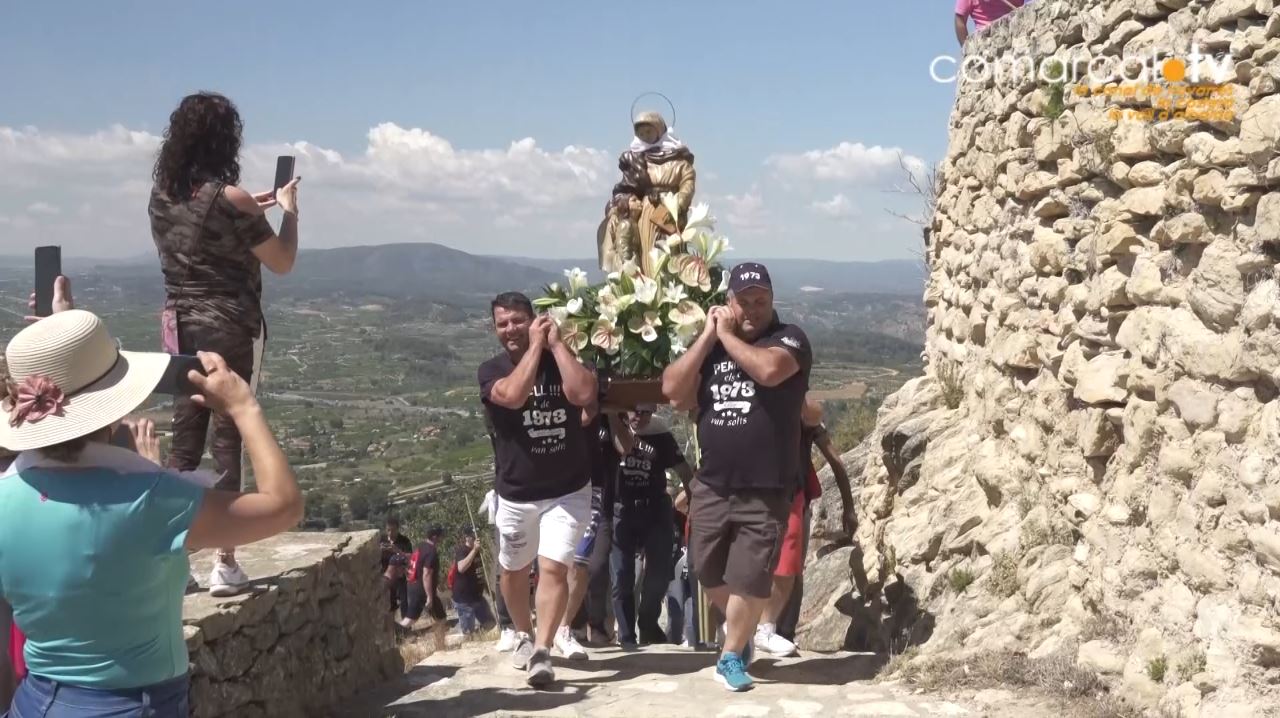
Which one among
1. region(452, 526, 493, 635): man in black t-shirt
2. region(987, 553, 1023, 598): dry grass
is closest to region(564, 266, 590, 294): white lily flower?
region(987, 553, 1023, 598): dry grass

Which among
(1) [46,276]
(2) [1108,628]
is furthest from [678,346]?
(1) [46,276]

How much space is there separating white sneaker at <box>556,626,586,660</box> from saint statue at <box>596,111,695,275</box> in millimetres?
2208

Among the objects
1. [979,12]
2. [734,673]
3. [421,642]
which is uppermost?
[979,12]

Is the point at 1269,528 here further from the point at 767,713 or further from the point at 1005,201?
the point at 1005,201

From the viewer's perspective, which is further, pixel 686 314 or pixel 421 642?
pixel 421 642

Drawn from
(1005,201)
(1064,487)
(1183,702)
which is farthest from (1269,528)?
(1005,201)

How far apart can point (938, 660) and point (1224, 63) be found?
285 centimetres

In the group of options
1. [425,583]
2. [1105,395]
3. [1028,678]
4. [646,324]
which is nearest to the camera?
[1028,678]

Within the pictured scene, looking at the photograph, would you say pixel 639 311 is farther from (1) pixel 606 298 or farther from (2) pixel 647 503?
(2) pixel 647 503

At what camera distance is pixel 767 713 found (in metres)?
4.79

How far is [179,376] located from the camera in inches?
108

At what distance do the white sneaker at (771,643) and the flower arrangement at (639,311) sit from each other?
1536 millimetres

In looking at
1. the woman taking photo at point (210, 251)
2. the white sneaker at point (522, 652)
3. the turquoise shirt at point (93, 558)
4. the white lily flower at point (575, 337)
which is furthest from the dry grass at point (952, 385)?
the turquoise shirt at point (93, 558)

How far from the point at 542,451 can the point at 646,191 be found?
7.52 ft
